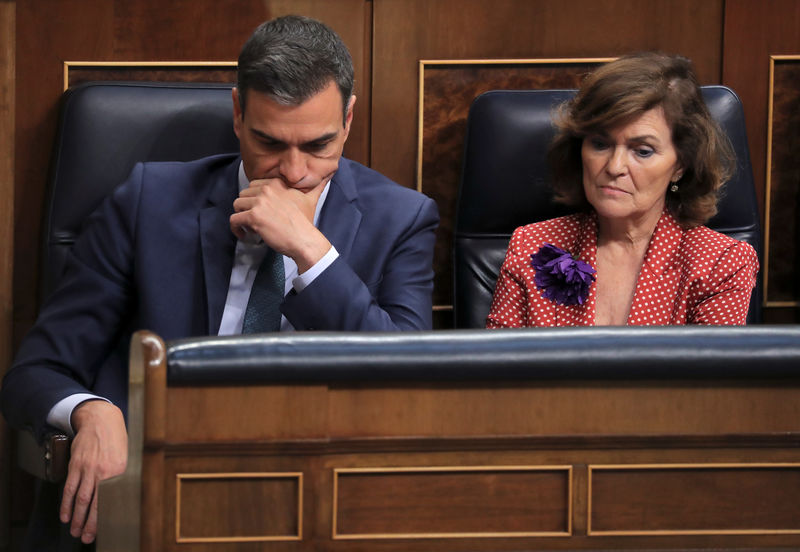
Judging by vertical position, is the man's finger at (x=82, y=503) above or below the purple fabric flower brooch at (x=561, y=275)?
below

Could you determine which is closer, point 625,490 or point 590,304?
point 625,490

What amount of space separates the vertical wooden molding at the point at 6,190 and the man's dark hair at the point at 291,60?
2.56ft

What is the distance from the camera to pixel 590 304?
A: 1.91m

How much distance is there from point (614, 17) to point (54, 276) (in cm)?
128

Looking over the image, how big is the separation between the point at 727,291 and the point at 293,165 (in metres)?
0.84

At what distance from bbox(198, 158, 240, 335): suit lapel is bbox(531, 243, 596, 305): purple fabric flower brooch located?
0.62 metres

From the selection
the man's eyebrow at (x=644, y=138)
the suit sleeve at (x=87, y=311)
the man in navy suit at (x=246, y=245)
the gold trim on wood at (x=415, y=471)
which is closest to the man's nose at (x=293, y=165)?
the man in navy suit at (x=246, y=245)

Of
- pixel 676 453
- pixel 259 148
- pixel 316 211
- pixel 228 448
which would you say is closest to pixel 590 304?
pixel 316 211

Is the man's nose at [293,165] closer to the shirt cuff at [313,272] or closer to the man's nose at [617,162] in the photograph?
the shirt cuff at [313,272]

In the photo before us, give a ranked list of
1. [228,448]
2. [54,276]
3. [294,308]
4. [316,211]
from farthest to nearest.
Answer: [54,276] < [316,211] < [294,308] < [228,448]

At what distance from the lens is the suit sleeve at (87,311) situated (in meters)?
1.56

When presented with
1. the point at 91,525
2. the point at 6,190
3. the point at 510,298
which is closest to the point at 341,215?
the point at 510,298

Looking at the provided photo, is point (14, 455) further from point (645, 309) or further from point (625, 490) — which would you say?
point (625, 490)

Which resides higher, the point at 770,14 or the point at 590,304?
the point at 770,14
